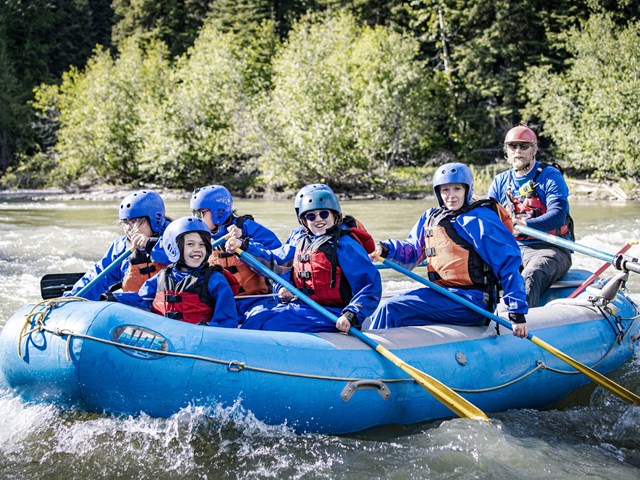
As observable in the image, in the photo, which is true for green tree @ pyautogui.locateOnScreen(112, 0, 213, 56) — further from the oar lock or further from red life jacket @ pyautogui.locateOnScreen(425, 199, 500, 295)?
red life jacket @ pyautogui.locateOnScreen(425, 199, 500, 295)

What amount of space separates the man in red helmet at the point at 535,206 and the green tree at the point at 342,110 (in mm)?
16512

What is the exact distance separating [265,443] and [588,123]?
2042cm

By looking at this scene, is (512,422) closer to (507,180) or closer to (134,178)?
(507,180)

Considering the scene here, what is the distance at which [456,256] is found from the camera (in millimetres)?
4254

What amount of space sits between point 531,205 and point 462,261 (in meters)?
1.70

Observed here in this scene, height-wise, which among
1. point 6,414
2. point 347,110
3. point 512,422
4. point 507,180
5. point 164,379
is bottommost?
point 512,422

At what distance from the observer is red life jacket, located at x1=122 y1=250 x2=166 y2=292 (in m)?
4.65

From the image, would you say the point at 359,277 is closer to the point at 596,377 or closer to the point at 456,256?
the point at 456,256

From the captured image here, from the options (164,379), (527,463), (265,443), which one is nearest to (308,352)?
(265,443)

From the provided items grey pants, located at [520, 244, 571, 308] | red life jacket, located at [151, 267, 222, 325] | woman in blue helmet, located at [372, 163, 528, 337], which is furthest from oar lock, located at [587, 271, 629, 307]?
red life jacket, located at [151, 267, 222, 325]

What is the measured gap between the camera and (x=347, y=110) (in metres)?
23.0

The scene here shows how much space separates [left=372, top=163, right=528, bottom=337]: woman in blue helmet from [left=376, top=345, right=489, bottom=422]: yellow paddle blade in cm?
58

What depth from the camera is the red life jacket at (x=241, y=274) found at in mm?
4832

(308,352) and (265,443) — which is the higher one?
(308,352)
